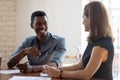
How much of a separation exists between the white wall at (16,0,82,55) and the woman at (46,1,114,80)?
1.66 metres

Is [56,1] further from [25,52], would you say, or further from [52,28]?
[25,52]

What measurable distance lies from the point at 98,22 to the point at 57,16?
1.82 meters

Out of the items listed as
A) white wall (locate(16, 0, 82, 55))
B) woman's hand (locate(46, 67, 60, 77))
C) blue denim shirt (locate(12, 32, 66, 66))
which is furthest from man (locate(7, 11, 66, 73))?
white wall (locate(16, 0, 82, 55))

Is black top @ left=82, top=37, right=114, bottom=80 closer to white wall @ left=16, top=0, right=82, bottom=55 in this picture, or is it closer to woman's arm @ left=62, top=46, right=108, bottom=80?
woman's arm @ left=62, top=46, right=108, bottom=80

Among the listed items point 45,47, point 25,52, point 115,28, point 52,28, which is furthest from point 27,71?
point 115,28

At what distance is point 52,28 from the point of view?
3.63m

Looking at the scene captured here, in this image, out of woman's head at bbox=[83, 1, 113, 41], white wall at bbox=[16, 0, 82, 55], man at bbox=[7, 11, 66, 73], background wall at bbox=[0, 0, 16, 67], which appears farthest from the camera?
background wall at bbox=[0, 0, 16, 67]

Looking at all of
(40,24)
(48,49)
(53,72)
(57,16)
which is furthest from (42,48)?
(57,16)

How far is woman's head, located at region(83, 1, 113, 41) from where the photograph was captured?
6.01 feet

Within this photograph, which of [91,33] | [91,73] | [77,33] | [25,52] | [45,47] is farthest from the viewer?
[77,33]

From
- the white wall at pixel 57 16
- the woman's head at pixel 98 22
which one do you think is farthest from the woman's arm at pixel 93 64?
the white wall at pixel 57 16

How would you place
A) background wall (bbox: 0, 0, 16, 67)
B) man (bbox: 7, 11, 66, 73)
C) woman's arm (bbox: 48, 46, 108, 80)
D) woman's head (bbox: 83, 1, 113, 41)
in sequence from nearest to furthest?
woman's arm (bbox: 48, 46, 108, 80), woman's head (bbox: 83, 1, 113, 41), man (bbox: 7, 11, 66, 73), background wall (bbox: 0, 0, 16, 67)

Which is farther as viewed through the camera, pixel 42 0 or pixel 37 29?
pixel 42 0

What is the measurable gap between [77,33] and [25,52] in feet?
4.61
